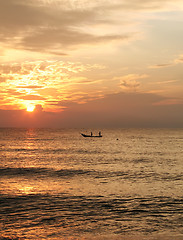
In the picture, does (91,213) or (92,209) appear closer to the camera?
(91,213)

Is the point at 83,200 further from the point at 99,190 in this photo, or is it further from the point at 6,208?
the point at 6,208

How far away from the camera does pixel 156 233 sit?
62.9ft

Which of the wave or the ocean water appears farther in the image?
the wave

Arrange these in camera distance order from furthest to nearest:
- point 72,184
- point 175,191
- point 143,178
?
point 143,178, point 72,184, point 175,191

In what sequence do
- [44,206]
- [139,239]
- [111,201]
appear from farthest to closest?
[111,201] → [44,206] → [139,239]

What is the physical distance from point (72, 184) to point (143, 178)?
11649 mm

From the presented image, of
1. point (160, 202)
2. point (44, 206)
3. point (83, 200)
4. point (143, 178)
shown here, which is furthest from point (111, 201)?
point (143, 178)

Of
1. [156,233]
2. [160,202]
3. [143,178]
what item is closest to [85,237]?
[156,233]

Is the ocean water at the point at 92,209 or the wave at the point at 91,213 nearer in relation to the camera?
the ocean water at the point at 92,209

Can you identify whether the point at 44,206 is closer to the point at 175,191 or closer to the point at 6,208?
the point at 6,208

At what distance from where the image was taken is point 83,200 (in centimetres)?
2873

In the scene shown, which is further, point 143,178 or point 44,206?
point 143,178

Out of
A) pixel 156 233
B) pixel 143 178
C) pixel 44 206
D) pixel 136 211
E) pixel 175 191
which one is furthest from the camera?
pixel 143 178

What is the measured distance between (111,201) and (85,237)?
10052mm
